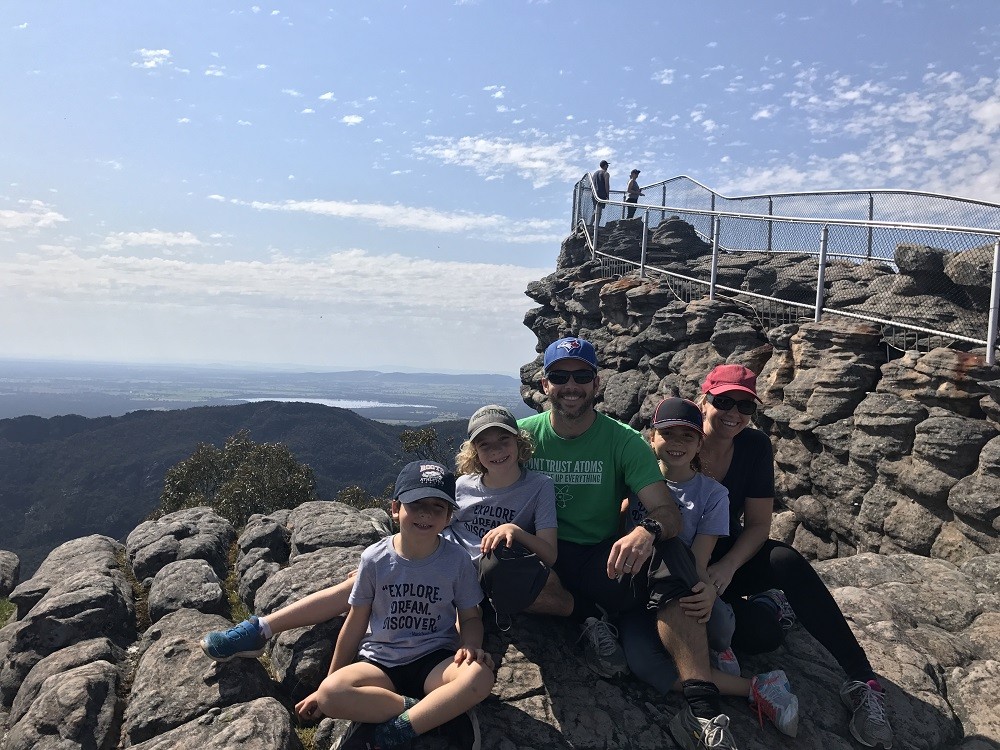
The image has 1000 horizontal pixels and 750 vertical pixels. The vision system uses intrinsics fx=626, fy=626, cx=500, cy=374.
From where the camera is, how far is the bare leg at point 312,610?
4773mm

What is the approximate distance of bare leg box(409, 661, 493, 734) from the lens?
382 centimetres

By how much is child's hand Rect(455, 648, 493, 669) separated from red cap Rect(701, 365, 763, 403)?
8.46 feet

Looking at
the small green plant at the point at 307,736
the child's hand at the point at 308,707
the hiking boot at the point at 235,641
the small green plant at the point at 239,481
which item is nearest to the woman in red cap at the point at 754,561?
the child's hand at the point at 308,707

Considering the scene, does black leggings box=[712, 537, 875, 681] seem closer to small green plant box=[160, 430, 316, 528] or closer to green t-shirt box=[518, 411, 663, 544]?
green t-shirt box=[518, 411, 663, 544]

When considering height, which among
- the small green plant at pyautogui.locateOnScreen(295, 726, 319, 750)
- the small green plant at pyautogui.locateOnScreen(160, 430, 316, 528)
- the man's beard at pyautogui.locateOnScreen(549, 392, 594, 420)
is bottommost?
the small green plant at pyautogui.locateOnScreen(160, 430, 316, 528)

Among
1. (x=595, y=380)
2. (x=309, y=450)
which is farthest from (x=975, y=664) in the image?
(x=309, y=450)

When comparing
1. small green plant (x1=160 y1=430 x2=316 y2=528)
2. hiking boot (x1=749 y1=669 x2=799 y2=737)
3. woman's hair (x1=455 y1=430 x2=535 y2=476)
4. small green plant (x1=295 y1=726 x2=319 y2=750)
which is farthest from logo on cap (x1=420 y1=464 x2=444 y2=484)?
small green plant (x1=160 y1=430 x2=316 y2=528)

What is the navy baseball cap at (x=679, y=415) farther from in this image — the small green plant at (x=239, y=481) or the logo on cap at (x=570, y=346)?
the small green plant at (x=239, y=481)

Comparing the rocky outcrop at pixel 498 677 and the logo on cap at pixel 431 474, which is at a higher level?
the logo on cap at pixel 431 474

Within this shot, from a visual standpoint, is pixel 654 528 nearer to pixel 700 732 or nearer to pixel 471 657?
pixel 700 732

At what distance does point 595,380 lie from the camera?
4914 mm

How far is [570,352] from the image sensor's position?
187 inches

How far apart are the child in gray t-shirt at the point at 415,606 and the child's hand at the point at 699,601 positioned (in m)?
1.37

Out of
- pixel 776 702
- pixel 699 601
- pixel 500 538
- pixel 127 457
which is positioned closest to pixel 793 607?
pixel 776 702
